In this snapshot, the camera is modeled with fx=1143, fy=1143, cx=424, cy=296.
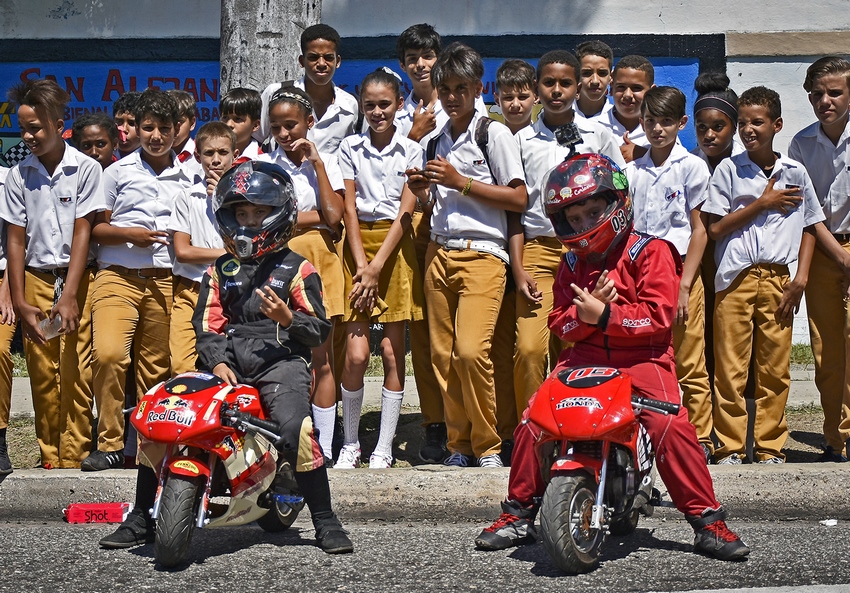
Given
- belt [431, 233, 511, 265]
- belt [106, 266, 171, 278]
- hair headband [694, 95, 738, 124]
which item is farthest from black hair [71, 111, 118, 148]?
hair headband [694, 95, 738, 124]

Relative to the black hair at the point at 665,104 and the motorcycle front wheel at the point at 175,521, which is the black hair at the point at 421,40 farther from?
the motorcycle front wheel at the point at 175,521

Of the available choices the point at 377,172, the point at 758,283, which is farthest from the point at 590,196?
the point at 377,172

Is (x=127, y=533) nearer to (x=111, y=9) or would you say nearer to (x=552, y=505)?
(x=552, y=505)

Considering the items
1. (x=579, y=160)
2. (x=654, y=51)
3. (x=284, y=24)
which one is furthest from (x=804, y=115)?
(x=579, y=160)

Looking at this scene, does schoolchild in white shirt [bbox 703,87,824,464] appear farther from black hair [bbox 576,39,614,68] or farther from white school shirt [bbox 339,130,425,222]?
white school shirt [bbox 339,130,425,222]

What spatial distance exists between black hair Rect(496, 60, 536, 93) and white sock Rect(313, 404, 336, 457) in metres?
2.20

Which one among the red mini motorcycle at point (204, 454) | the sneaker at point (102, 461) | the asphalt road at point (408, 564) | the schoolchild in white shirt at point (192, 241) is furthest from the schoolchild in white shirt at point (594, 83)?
the sneaker at point (102, 461)

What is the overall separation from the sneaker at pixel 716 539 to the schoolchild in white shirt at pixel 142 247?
11.1ft

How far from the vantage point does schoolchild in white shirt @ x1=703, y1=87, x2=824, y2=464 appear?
6.57 metres

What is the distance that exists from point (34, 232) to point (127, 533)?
230 cm

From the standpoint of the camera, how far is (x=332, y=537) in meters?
5.29

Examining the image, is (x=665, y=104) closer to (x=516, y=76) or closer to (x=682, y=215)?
(x=682, y=215)

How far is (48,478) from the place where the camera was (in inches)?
244

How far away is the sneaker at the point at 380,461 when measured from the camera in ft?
21.6
